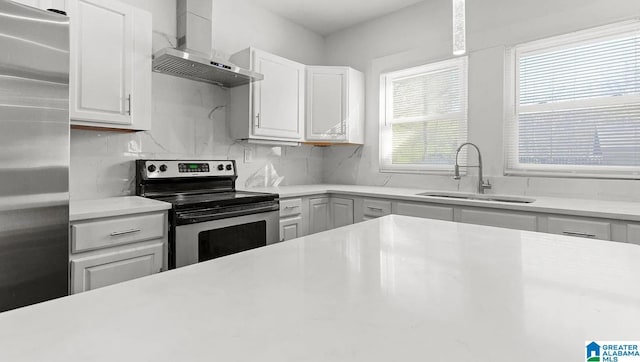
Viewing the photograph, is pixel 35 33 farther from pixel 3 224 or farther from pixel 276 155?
pixel 276 155

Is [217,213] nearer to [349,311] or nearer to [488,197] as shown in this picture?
[349,311]

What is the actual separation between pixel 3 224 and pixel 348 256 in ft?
4.88

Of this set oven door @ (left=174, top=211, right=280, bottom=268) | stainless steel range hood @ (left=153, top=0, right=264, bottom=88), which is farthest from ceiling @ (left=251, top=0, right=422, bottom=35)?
oven door @ (left=174, top=211, right=280, bottom=268)

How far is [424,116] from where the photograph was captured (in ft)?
11.5

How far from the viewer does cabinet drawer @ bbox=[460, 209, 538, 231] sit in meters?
2.17

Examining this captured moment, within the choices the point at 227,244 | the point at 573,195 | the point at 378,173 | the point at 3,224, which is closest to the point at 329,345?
the point at 3,224

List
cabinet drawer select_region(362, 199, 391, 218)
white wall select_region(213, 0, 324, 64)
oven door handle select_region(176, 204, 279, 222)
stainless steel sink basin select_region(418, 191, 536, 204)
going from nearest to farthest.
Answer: oven door handle select_region(176, 204, 279, 222)
stainless steel sink basin select_region(418, 191, 536, 204)
cabinet drawer select_region(362, 199, 391, 218)
white wall select_region(213, 0, 324, 64)

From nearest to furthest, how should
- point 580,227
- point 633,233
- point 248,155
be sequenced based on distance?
point 633,233 < point 580,227 < point 248,155

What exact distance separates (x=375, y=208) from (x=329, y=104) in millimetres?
1275

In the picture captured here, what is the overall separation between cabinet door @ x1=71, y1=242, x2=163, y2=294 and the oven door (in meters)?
Answer: 0.14

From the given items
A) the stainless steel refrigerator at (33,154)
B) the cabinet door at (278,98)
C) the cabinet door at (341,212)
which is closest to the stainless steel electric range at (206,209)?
the cabinet door at (278,98)

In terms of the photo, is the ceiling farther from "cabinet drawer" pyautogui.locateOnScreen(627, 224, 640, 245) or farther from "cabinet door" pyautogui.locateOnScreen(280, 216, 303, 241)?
"cabinet drawer" pyautogui.locateOnScreen(627, 224, 640, 245)

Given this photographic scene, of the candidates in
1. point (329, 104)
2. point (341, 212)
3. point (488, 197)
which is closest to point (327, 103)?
point (329, 104)

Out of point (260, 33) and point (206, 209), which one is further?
point (260, 33)
